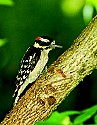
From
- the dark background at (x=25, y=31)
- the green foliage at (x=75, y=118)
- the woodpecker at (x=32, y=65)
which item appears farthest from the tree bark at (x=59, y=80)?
the dark background at (x=25, y=31)

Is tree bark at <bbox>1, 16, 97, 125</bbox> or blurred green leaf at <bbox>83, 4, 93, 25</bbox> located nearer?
blurred green leaf at <bbox>83, 4, 93, 25</bbox>

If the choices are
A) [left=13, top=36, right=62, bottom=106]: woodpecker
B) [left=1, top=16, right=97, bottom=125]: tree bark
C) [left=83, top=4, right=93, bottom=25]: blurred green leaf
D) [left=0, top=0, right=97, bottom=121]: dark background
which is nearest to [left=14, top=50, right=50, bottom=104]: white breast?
[left=13, top=36, right=62, bottom=106]: woodpecker

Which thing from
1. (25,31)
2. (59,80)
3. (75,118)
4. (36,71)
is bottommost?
(75,118)

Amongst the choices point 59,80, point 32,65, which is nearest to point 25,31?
point 32,65

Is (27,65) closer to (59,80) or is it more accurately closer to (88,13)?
(59,80)

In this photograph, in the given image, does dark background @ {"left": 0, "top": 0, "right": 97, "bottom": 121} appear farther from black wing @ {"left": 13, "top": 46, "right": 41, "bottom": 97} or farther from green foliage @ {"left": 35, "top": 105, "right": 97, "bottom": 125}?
green foliage @ {"left": 35, "top": 105, "right": 97, "bottom": 125}

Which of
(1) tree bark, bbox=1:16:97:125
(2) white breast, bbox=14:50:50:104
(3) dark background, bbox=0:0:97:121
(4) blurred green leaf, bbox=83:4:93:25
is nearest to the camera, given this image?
(4) blurred green leaf, bbox=83:4:93:25
